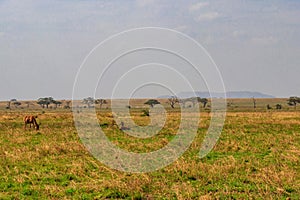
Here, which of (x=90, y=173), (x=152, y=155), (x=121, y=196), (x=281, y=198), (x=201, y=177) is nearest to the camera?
(x=281, y=198)

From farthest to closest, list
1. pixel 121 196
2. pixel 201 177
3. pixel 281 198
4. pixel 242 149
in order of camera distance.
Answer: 1. pixel 242 149
2. pixel 201 177
3. pixel 121 196
4. pixel 281 198

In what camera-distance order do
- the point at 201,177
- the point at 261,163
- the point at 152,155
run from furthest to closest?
the point at 152,155 < the point at 261,163 < the point at 201,177

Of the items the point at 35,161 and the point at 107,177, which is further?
the point at 35,161

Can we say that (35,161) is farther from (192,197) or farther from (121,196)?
(192,197)

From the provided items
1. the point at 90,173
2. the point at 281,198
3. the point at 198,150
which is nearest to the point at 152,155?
the point at 198,150

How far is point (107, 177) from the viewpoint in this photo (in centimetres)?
1159

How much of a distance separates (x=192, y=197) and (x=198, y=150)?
824cm

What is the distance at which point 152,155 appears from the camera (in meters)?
15.6

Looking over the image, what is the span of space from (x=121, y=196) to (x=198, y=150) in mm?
8235

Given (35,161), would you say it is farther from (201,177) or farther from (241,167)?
(241,167)

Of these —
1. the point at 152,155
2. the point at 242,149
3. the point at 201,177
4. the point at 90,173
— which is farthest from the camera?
the point at 242,149

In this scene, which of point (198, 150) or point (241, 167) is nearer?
point (241, 167)

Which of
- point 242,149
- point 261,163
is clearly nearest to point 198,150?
point 242,149

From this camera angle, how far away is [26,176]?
11.5 meters
